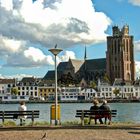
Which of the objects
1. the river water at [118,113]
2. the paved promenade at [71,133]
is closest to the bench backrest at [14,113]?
the paved promenade at [71,133]

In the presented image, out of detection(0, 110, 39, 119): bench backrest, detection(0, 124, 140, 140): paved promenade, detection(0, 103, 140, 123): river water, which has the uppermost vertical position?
detection(0, 110, 39, 119): bench backrest

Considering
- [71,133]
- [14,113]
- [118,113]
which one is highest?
[14,113]

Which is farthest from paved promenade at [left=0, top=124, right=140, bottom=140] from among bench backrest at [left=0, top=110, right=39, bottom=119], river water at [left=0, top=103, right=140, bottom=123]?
river water at [left=0, top=103, right=140, bottom=123]

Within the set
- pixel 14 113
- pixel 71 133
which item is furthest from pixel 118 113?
pixel 71 133

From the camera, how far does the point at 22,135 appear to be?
72.6 feet

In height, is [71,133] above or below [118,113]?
above

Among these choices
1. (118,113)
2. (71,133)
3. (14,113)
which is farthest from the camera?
(118,113)

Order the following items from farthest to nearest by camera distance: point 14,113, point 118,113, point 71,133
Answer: point 118,113
point 14,113
point 71,133

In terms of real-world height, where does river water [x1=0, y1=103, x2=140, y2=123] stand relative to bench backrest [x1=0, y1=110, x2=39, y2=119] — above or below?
below

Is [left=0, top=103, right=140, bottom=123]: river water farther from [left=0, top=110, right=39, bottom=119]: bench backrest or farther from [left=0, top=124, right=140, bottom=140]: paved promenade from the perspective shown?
[left=0, top=124, right=140, bottom=140]: paved promenade

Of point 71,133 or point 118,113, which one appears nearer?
point 71,133

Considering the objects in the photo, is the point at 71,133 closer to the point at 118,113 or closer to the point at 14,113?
the point at 14,113

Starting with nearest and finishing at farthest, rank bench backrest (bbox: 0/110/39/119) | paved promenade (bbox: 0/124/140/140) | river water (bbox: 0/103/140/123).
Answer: paved promenade (bbox: 0/124/140/140), bench backrest (bbox: 0/110/39/119), river water (bbox: 0/103/140/123)

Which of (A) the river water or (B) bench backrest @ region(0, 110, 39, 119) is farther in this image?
(A) the river water
